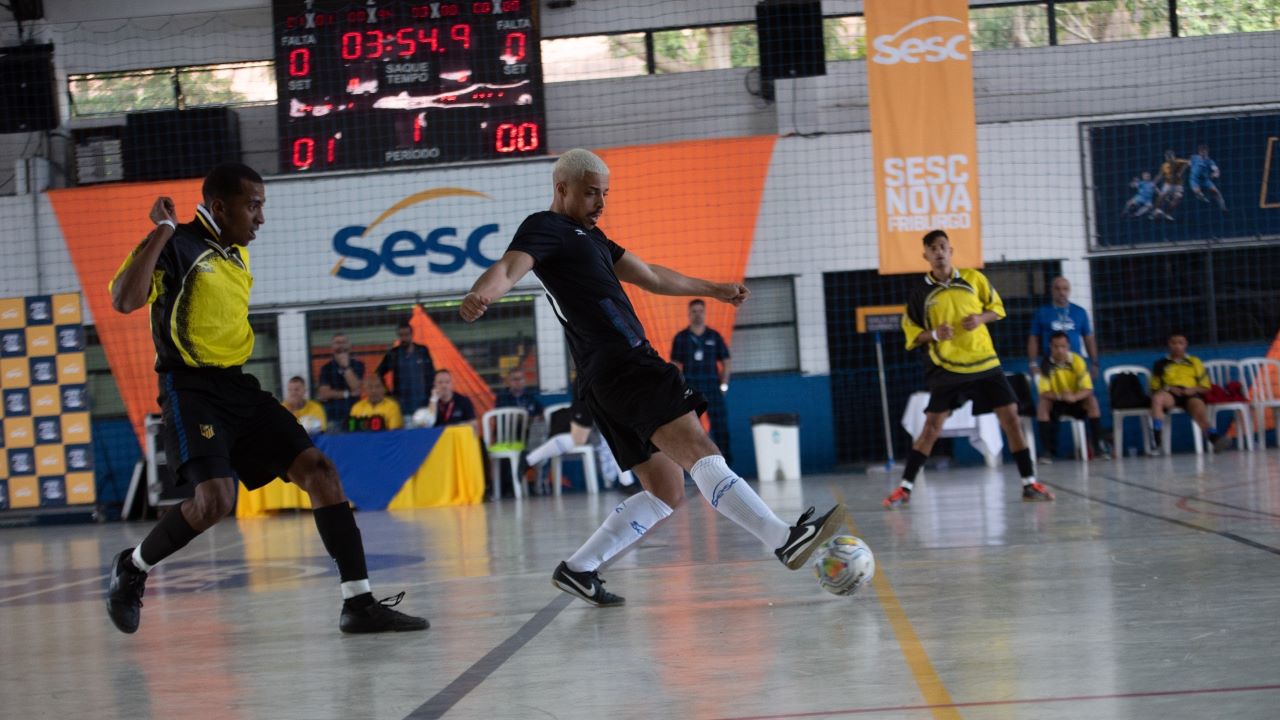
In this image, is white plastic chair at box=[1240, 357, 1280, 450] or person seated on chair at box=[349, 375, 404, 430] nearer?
person seated on chair at box=[349, 375, 404, 430]

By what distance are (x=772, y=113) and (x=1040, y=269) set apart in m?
4.23

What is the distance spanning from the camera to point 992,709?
305cm

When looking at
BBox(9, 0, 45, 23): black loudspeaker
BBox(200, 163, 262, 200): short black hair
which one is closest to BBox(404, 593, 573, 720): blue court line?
BBox(200, 163, 262, 200): short black hair

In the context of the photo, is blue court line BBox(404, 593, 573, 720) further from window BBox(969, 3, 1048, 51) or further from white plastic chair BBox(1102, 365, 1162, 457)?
window BBox(969, 3, 1048, 51)

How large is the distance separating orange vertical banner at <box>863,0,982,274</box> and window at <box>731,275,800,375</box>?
292 cm

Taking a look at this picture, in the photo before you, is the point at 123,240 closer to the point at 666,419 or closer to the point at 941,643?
the point at 666,419

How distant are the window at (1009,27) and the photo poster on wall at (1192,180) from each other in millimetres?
1761

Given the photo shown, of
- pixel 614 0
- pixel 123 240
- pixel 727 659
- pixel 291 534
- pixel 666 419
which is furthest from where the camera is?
pixel 614 0

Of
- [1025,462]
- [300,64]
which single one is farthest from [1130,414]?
[300,64]

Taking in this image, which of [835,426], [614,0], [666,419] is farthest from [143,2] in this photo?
[666,419]

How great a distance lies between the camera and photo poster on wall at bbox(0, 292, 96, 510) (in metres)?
14.7

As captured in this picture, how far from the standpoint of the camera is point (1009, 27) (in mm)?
17328

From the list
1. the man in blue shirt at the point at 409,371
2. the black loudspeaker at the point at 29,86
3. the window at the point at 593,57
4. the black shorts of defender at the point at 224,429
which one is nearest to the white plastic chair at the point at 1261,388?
the window at the point at 593,57

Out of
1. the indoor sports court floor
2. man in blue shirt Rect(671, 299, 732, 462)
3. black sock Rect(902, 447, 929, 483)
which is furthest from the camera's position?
man in blue shirt Rect(671, 299, 732, 462)
